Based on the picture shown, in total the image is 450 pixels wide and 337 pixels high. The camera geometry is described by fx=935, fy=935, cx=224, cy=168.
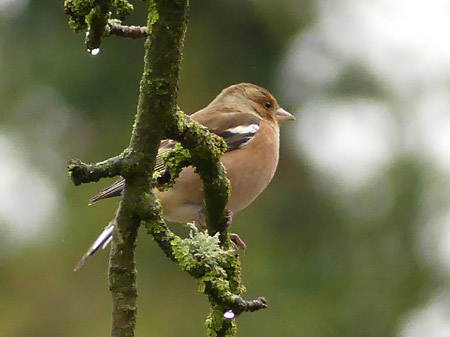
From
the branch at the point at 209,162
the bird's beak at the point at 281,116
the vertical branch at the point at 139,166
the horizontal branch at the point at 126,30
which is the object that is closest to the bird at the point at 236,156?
the bird's beak at the point at 281,116

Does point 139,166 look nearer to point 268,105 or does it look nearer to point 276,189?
point 268,105

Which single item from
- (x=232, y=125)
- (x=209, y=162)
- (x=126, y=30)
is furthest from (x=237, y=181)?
(x=126, y=30)

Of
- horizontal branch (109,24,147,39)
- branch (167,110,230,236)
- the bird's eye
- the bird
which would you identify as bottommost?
the bird's eye

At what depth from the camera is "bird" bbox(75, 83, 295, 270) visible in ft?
13.9

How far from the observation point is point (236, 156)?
465 centimetres

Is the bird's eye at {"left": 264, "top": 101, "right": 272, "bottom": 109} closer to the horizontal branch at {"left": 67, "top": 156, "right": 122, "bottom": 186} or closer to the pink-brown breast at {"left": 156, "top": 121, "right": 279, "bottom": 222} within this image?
the pink-brown breast at {"left": 156, "top": 121, "right": 279, "bottom": 222}

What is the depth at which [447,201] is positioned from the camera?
800 centimetres

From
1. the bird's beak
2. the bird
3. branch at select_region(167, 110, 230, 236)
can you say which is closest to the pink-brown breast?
the bird

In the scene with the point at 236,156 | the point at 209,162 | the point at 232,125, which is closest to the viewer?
the point at 209,162

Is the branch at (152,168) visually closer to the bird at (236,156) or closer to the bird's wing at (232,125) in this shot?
the bird at (236,156)

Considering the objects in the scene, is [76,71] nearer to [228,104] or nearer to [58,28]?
[58,28]

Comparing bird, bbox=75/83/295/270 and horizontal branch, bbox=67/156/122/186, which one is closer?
horizontal branch, bbox=67/156/122/186

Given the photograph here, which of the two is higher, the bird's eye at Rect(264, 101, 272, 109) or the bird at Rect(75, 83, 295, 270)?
the bird at Rect(75, 83, 295, 270)

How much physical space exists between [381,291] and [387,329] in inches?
14.9
